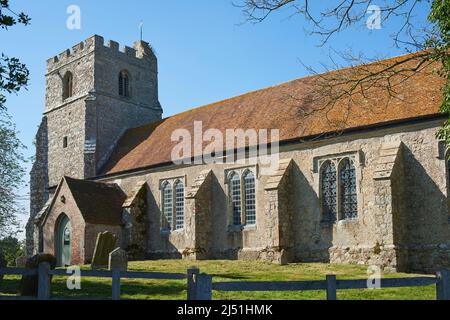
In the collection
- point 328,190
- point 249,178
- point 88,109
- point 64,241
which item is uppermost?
point 88,109

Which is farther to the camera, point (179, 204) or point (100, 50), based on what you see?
point (100, 50)

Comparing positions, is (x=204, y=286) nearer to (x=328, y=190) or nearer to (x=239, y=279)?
(x=239, y=279)

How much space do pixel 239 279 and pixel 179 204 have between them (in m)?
11.7

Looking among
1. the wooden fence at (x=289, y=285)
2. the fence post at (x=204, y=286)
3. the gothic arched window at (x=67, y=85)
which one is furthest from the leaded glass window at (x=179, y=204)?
the fence post at (x=204, y=286)

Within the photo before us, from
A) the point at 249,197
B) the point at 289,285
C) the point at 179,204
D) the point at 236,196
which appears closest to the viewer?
the point at 289,285

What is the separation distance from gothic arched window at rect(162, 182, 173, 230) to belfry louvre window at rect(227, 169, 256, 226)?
4334mm

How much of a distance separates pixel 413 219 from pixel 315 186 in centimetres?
437

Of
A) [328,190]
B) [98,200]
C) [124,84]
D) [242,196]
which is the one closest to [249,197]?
[242,196]

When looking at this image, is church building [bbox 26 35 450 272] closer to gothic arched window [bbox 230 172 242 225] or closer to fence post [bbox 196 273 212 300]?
gothic arched window [bbox 230 172 242 225]

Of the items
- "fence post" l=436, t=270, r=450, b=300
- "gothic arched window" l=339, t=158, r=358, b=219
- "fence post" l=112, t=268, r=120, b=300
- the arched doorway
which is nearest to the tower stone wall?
the arched doorway

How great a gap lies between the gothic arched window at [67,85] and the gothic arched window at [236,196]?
1787 cm

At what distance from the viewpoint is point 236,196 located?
26469 mm

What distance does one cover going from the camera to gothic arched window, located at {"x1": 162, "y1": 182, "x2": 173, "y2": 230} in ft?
96.9
